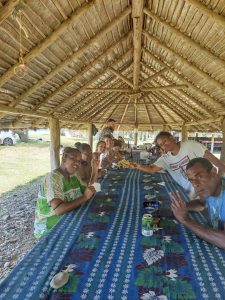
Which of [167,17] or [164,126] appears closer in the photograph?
[167,17]

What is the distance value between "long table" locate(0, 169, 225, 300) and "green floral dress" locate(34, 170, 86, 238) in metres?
0.32

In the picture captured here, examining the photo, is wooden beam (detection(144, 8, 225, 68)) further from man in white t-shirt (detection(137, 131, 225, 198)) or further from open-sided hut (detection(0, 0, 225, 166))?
man in white t-shirt (detection(137, 131, 225, 198))

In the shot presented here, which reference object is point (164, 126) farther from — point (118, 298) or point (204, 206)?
point (118, 298)

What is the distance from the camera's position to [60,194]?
2.50m

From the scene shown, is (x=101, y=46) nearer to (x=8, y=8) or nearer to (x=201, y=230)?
(x=8, y=8)

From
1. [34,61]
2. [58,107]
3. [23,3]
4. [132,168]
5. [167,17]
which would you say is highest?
[167,17]

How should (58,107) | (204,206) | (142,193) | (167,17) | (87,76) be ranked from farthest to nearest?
(58,107), (87,76), (167,17), (142,193), (204,206)

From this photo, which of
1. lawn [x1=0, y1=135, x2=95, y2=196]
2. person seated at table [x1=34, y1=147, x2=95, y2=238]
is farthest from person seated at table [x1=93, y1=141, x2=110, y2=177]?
lawn [x1=0, y1=135, x2=95, y2=196]

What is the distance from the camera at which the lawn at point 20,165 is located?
1115 centimetres

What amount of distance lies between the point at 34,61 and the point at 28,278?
434 centimetres

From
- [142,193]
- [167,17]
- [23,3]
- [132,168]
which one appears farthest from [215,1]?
[132,168]

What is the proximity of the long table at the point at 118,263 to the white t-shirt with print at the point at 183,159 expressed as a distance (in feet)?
3.53

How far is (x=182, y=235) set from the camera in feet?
6.22

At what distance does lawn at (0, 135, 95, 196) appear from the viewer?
11155 mm
